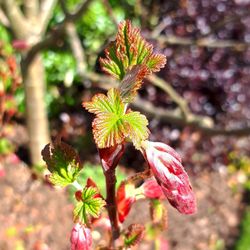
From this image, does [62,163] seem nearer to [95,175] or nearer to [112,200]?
[112,200]

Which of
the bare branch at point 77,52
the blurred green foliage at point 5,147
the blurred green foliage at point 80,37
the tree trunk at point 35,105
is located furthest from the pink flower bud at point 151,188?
the blurred green foliage at point 80,37

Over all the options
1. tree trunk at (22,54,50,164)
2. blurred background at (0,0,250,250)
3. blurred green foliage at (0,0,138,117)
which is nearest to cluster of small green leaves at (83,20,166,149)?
blurred background at (0,0,250,250)

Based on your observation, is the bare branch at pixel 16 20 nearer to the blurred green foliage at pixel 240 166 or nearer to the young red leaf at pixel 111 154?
the blurred green foliage at pixel 240 166

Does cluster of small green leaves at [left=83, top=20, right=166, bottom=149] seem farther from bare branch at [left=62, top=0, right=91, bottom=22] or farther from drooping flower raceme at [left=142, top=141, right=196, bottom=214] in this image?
bare branch at [left=62, top=0, right=91, bottom=22]

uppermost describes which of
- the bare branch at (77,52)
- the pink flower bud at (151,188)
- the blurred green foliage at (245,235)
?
the pink flower bud at (151,188)

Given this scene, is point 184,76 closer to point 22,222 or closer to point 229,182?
point 229,182

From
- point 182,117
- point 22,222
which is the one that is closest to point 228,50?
point 182,117

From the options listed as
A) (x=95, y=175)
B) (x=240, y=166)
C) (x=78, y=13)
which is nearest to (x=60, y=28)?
(x=78, y=13)
